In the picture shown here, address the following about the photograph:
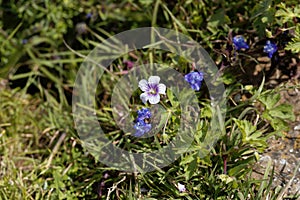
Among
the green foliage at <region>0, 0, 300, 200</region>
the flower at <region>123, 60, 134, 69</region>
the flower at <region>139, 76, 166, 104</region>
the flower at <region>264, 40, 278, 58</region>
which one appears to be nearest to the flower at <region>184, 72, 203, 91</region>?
the green foliage at <region>0, 0, 300, 200</region>

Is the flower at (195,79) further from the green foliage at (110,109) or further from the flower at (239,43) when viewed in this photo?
the flower at (239,43)

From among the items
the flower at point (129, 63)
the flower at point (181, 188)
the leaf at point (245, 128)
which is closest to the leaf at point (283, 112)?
the leaf at point (245, 128)

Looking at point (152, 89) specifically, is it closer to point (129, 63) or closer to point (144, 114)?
point (144, 114)

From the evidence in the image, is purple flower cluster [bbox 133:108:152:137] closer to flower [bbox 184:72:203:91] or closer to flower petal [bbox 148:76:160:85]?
flower petal [bbox 148:76:160:85]

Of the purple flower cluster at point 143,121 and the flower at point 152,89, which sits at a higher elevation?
the flower at point 152,89

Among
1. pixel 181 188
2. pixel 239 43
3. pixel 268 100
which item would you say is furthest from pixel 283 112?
pixel 181 188

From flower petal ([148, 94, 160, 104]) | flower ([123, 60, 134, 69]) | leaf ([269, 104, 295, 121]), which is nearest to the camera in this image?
flower petal ([148, 94, 160, 104])

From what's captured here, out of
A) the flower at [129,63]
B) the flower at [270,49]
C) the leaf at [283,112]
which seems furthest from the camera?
the flower at [129,63]

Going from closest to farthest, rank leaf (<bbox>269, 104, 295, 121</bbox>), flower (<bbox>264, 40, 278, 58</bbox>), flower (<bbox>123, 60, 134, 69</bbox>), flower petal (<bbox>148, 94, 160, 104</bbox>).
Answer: flower petal (<bbox>148, 94, 160, 104</bbox>) < leaf (<bbox>269, 104, 295, 121</bbox>) < flower (<bbox>264, 40, 278, 58</bbox>) < flower (<bbox>123, 60, 134, 69</bbox>)

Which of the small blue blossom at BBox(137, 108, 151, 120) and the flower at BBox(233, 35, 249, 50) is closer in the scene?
the small blue blossom at BBox(137, 108, 151, 120)
